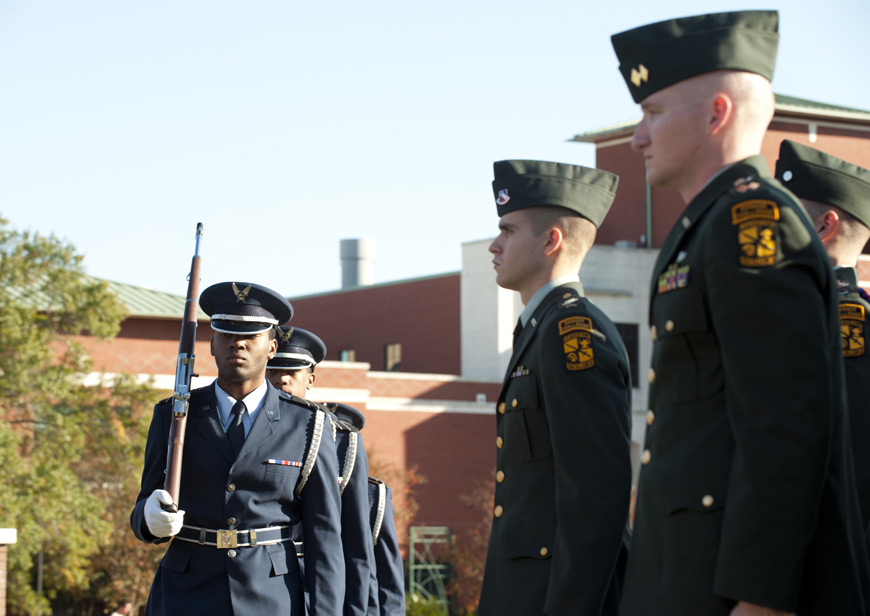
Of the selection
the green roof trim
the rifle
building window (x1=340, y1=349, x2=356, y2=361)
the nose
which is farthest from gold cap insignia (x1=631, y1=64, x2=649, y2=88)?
building window (x1=340, y1=349, x2=356, y2=361)

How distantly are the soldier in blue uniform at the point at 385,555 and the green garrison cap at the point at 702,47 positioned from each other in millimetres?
3848

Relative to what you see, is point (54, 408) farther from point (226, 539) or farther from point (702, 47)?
point (702, 47)

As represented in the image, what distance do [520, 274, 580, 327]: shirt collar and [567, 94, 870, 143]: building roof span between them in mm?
35541

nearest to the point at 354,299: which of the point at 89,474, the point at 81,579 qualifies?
the point at 89,474

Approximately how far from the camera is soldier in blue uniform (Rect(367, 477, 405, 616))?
263 inches

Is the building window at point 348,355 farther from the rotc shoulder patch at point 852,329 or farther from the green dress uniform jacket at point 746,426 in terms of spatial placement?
the green dress uniform jacket at point 746,426

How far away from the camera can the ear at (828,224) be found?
477 cm

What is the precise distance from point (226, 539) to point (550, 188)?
1835 millimetres

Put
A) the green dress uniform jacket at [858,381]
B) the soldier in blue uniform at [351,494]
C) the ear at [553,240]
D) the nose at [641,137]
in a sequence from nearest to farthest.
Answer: the nose at [641,137], the green dress uniform jacket at [858,381], the ear at [553,240], the soldier in blue uniform at [351,494]

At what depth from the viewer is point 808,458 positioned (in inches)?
105

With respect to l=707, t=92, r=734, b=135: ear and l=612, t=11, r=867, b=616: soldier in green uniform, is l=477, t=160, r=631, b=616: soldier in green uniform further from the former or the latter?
l=707, t=92, r=734, b=135: ear

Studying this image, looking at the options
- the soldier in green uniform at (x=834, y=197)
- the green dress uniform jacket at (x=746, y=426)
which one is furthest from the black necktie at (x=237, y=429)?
the green dress uniform jacket at (x=746, y=426)

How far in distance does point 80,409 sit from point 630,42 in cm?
2487

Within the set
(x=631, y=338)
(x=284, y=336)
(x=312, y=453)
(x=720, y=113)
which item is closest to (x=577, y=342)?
(x=720, y=113)
